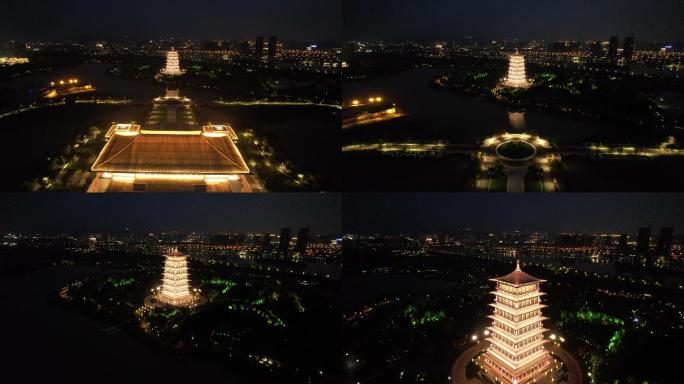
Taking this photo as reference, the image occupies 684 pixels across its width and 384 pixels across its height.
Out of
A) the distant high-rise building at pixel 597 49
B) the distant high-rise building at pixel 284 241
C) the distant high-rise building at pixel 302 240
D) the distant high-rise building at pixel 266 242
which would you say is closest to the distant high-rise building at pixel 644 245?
the distant high-rise building at pixel 597 49

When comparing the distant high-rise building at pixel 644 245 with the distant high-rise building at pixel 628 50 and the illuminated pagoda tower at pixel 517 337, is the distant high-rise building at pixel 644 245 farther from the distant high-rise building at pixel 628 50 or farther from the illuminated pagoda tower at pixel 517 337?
the distant high-rise building at pixel 628 50

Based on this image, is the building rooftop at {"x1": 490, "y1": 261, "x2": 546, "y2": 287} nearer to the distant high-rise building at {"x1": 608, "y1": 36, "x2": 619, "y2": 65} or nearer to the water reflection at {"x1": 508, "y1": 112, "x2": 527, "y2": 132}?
the water reflection at {"x1": 508, "y1": 112, "x2": 527, "y2": 132}

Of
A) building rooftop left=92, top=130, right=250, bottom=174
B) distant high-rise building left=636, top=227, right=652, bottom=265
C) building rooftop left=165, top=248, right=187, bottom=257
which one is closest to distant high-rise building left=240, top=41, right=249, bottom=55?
building rooftop left=92, top=130, right=250, bottom=174

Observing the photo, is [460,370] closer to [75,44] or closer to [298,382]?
[298,382]

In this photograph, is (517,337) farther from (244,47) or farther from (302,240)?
(244,47)

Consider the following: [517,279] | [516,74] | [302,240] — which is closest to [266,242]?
[302,240]
